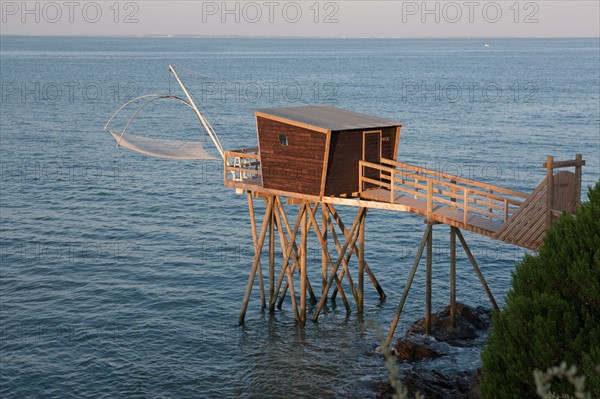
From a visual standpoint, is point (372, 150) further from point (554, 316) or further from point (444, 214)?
point (554, 316)

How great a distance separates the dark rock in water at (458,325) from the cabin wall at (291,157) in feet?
20.2

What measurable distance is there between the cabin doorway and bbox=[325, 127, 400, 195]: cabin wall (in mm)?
207

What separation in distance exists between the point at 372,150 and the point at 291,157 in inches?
113

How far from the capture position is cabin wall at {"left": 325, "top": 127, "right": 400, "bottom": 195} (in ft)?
90.2

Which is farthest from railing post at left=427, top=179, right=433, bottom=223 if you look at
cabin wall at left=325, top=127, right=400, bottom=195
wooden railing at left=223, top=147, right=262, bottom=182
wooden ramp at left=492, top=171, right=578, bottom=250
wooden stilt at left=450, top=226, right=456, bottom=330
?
wooden railing at left=223, top=147, right=262, bottom=182

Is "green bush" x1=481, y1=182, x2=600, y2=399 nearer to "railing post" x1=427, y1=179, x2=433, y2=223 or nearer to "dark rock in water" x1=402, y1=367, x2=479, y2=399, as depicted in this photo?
"dark rock in water" x1=402, y1=367, x2=479, y2=399

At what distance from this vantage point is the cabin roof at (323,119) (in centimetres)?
2736

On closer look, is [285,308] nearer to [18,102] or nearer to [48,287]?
[48,287]

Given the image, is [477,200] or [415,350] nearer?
[477,200]

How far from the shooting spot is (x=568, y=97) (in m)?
112

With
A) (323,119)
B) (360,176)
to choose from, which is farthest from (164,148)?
(360,176)

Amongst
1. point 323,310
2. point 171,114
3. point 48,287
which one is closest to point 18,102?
point 171,114

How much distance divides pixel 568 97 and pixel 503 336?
4034 inches

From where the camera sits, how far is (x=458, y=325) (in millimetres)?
28734
